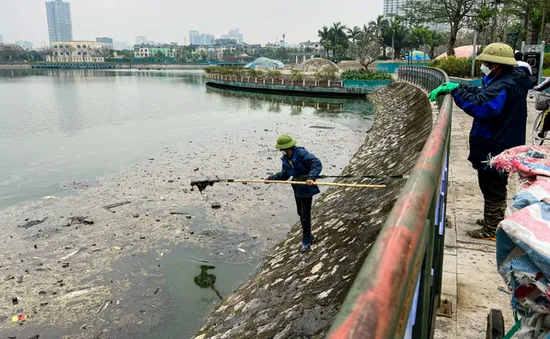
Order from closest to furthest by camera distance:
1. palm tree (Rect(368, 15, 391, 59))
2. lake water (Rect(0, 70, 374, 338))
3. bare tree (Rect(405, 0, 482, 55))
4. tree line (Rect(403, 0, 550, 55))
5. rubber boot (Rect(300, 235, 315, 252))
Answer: rubber boot (Rect(300, 235, 315, 252)) < lake water (Rect(0, 70, 374, 338)) < tree line (Rect(403, 0, 550, 55)) < bare tree (Rect(405, 0, 482, 55)) < palm tree (Rect(368, 15, 391, 59))

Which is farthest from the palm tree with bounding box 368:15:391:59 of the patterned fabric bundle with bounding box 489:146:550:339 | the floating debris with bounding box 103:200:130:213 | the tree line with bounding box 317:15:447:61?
the patterned fabric bundle with bounding box 489:146:550:339

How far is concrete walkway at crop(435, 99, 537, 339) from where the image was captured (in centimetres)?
295

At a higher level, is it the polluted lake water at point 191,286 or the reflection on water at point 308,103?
the reflection on water at point 308,103

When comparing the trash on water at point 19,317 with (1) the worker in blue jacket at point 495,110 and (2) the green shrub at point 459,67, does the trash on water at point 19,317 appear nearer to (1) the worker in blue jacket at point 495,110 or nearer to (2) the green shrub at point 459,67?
(1) the worker in blue jacket at point 495,110

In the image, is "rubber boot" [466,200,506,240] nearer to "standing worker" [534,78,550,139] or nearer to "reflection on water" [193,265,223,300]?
"standing worker" [534,78,550,139]

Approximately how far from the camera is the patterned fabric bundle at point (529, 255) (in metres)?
1.53

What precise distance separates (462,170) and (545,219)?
18.7ft

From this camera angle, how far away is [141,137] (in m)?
19.8

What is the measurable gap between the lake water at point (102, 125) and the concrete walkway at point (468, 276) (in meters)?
10.2

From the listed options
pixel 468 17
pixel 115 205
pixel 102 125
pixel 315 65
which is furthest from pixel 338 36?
pixel 115 205

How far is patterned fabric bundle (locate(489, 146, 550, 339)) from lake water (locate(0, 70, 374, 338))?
483 centimetres

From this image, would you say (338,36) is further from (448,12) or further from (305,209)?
(305,209)

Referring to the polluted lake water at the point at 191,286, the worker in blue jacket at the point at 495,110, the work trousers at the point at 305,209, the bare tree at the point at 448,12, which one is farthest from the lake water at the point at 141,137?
the bare tree at the point at 448,12

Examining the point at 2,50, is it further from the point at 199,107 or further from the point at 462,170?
the point at 462,170
